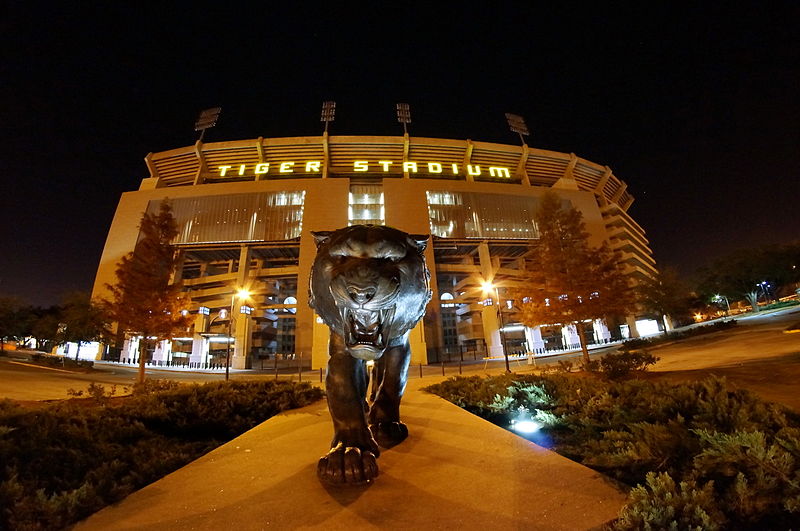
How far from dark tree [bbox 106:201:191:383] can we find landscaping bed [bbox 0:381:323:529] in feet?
43.7

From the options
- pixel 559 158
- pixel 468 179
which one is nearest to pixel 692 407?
pixel 468 179

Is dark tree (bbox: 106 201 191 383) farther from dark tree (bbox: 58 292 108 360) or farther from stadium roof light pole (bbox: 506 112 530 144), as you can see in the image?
stadium roof light pole (bbox: 506 112 530 144)

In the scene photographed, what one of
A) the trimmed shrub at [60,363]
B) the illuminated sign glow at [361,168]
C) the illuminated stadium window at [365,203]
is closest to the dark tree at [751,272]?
the illuminated sign glow at [361,168]

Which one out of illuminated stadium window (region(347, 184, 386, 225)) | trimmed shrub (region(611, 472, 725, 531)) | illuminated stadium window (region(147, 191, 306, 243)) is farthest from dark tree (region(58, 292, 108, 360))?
trimmed shrub (region(611, 472, 725, 531))

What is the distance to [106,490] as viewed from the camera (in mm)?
2215

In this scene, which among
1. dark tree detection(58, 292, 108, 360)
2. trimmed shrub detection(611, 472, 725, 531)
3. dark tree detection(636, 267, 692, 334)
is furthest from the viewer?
dark tree detection(636, 267, 692, 334)

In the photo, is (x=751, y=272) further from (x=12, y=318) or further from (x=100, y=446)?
(x=12, y=318)

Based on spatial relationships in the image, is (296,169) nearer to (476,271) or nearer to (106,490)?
(476,271)

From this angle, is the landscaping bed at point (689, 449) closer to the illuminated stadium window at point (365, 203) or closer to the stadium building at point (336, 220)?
the stadium building at point (336, 220)

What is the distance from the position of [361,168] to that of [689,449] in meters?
43.7

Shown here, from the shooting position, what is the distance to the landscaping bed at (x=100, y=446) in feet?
6.27

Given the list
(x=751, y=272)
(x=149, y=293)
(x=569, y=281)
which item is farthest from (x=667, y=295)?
(x=149, y=293)

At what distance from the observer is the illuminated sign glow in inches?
1682

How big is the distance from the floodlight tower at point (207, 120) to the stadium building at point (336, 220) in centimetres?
388
